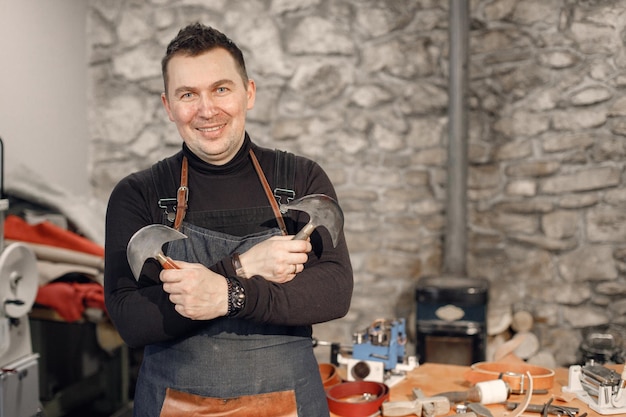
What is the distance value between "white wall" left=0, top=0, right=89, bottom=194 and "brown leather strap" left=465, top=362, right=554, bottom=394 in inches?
107

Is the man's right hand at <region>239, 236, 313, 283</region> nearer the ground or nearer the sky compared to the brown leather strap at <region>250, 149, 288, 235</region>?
nearer the ground

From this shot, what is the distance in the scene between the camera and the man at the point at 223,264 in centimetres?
157

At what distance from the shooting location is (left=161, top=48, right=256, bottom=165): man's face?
1.64m

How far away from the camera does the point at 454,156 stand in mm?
4113

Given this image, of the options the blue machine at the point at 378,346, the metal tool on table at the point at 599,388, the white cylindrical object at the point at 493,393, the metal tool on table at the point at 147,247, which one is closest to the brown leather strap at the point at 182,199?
the metal tool on table at the point at 147,247

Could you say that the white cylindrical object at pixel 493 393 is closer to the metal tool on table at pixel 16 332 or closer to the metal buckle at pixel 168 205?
the metal buckle at pixel 168 205

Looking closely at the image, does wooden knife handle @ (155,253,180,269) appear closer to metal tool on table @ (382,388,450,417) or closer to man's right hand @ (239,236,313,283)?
man's right hand @ (239,236,313,283)

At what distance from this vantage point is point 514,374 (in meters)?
2.14

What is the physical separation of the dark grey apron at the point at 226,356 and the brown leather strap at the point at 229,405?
2cm

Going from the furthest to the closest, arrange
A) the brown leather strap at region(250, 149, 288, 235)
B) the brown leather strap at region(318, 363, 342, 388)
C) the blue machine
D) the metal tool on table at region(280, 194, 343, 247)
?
1. the blue machine
2. the brown leather strap at region(318, 363, 342, 388)
3. the brown leather strap at region(250, 149, 288, 235)
4. the metal tool on table at region(280, 194, 343, 247)

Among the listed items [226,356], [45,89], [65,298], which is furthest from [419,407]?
[45,89]

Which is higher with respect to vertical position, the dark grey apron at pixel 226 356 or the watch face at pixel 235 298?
the watch face at pixel 235 298

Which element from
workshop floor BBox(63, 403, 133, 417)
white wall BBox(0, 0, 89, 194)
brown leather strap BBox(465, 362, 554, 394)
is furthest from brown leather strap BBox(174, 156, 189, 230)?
workshop floor BBox(63, 403, 133, 417)

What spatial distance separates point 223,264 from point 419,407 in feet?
2.71
